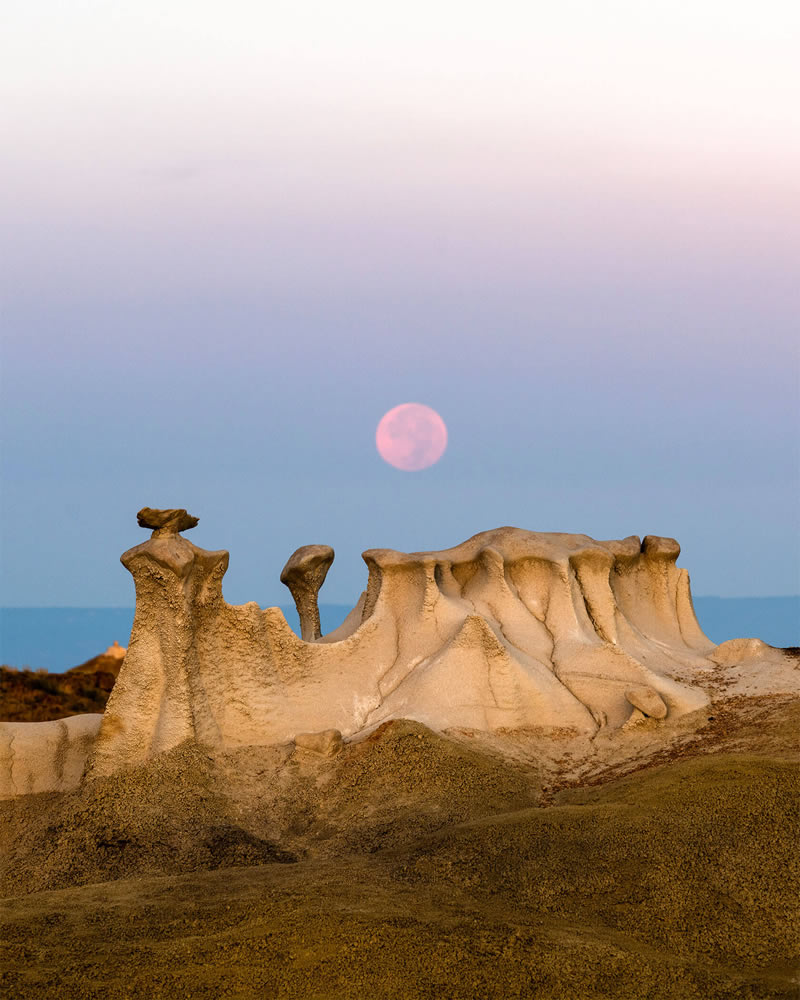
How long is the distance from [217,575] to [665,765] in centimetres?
378

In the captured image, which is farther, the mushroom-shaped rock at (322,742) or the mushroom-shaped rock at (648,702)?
the mushroom-shaped rock at (648,702)

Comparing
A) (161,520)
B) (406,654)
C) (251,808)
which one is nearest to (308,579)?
(406,654)

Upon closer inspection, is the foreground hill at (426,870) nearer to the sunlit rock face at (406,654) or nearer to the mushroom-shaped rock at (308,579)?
the sunlit rock face at (406,654)

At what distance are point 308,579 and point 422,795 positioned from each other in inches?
135

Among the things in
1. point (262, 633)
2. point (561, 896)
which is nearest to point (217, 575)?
point (262, 633)

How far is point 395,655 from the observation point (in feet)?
33.1

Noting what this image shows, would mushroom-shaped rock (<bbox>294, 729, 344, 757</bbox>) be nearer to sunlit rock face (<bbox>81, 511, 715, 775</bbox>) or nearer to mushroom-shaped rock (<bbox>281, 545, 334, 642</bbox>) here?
sunlit rock face (<bbox>81, 511, 715, 775</bbox>)

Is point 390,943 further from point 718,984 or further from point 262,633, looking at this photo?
point 262,633

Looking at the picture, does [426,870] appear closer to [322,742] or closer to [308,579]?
[322,742]

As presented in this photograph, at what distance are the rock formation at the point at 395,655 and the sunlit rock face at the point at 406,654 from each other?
13mm

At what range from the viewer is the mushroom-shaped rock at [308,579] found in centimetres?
1077

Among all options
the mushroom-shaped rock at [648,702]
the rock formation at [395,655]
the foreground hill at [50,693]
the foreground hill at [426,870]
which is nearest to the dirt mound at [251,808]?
the foreground hill at [426,870]

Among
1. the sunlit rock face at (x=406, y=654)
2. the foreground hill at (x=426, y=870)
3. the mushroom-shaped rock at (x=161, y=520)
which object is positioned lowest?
the foreground hill at (x=426, y=870)

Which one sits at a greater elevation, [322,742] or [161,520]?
[161,520]
